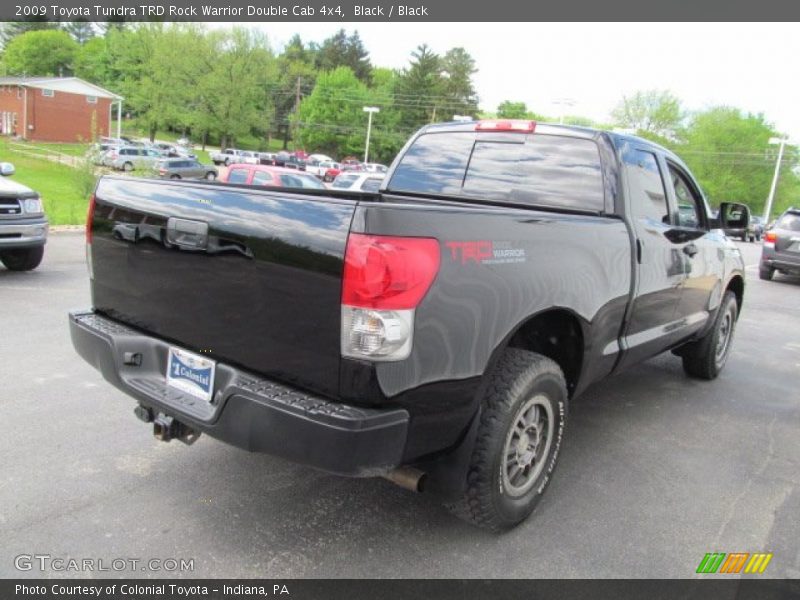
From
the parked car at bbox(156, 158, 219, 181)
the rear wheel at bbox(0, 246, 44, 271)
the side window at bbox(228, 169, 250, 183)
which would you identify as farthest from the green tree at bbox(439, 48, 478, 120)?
the rear wheel at bbox(0, 246, 44, 271)

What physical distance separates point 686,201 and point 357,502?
133 inches

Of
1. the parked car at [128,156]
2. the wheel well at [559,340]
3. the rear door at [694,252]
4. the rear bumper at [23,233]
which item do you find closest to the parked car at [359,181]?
the rear bumper at [23,233]

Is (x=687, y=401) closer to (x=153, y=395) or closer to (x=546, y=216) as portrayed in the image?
(x=546, y=216)

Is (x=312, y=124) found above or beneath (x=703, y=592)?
above

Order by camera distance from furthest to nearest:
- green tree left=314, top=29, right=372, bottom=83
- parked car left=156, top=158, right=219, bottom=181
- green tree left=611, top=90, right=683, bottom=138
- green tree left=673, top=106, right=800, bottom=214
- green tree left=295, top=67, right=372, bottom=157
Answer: green tree left=314, top=29, right=372, bottom=83 → green tree left=295, top=67, right=372, bottom=157 → green tree left=611, top=90, right=683, bottom=138 → green tree left=673, top=106, right=800, bottom=214 → parked car left=156, top=158, right=219, bottom=181

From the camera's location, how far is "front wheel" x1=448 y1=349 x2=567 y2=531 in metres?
2.70

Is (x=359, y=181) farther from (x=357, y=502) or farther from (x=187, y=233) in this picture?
(x=187, y=233)

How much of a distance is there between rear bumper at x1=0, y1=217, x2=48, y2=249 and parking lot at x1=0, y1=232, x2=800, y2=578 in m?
3.55

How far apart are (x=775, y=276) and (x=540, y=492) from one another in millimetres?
16565

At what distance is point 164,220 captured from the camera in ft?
9.11

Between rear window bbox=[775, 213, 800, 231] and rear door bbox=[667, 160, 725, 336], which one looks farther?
rear window bbox=[775, 213, 800, 231]

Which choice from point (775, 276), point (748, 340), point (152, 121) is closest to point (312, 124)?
point (152, 121)

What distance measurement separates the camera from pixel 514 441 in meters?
2.95

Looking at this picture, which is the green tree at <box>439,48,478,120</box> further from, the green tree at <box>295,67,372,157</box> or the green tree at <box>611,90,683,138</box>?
the green tree at <box>611,90,683,138</box>
